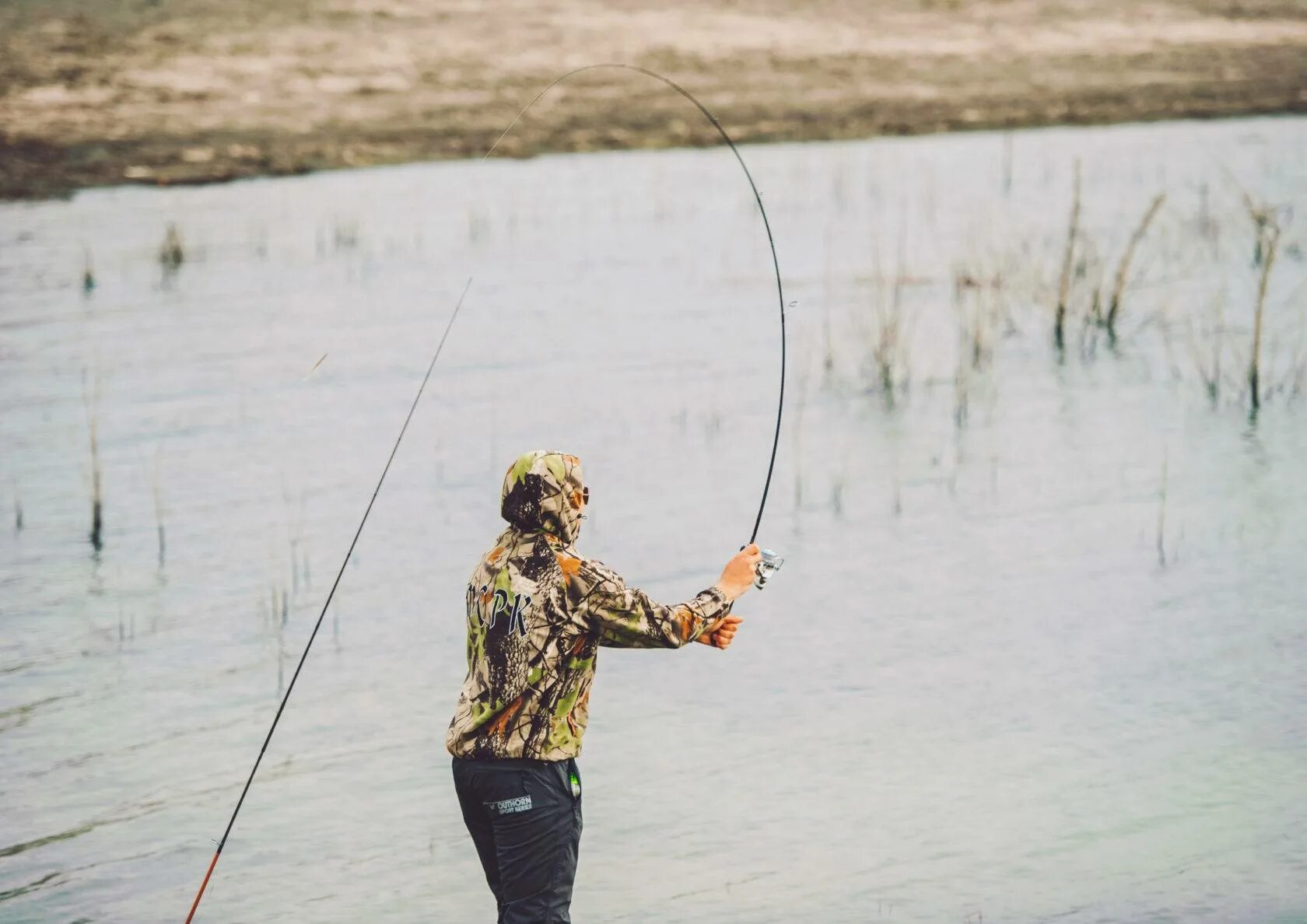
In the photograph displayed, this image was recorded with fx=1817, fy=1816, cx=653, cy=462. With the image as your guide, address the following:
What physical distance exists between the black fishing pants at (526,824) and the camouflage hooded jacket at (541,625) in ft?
0.10

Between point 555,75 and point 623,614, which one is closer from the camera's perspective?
point 623,614

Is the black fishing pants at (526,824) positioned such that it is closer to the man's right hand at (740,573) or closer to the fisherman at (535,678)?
the fisherman at (535,678)

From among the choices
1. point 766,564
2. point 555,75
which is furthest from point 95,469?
point 555,75

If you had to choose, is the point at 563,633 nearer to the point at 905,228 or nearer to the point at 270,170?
the point at 905,228

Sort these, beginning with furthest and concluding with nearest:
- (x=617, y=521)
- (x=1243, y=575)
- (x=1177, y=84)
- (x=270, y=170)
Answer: (x=1177, y=84), (x=270, y=170), (x=617, y=521), (x=1243, y=575)

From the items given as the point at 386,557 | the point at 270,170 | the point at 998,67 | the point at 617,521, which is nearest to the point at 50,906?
the point at 386,557

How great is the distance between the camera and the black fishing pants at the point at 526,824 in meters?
3.02

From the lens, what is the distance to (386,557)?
6.60 m

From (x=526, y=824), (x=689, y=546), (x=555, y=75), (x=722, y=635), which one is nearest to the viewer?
(x=526, y=824)

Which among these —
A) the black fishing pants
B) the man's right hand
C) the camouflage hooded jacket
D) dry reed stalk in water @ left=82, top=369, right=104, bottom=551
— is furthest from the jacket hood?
dry reed stalk in water @ left=82, top=369, right=104, bottom=551

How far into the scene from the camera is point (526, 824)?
119 inches

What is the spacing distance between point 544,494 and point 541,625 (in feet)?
0.72

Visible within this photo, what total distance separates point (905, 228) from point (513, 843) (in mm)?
9415

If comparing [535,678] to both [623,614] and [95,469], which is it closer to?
[623,614]
